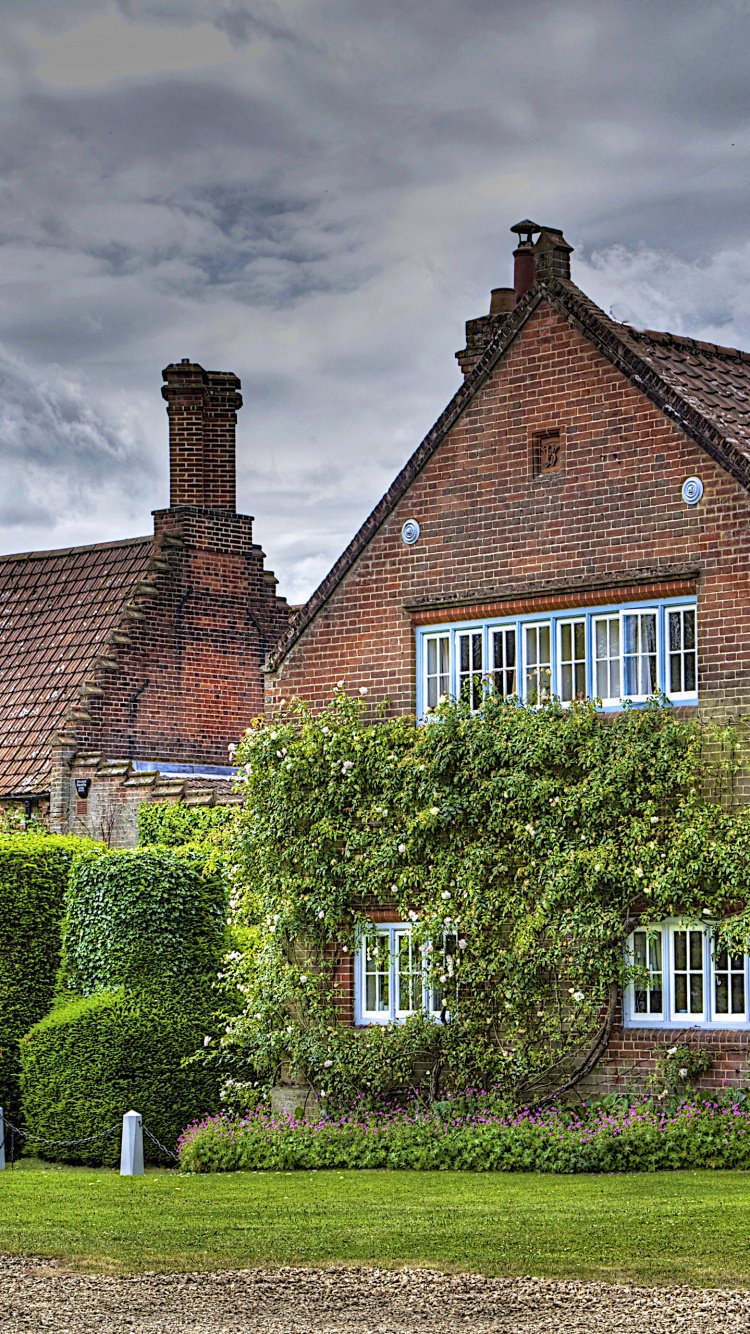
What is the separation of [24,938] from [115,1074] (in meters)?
2.51

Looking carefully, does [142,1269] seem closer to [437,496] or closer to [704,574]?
[704,574]

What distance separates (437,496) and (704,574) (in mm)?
3504

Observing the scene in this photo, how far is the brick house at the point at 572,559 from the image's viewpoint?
16.9m

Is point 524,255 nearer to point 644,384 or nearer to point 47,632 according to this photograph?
point 644,384

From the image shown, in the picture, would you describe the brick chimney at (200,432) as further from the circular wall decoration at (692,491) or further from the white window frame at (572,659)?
the circular wall decoration at (692,491)

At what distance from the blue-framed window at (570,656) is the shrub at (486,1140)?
3.95 meters

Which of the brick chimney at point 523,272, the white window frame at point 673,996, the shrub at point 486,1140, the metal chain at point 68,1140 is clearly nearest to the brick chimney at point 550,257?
the brick chimney at point 523,272

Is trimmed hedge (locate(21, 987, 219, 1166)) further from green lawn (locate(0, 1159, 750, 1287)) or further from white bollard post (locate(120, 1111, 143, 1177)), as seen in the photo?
green lawn (locate(0, 1159, 750, 1287))

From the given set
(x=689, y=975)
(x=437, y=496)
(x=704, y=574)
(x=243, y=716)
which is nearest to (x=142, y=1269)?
(x=689, y=975)

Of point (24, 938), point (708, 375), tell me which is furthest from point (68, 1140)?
point (708, 375)

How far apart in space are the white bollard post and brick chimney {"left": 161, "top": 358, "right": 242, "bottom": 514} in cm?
1504

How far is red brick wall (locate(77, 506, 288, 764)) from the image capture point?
2838 cm

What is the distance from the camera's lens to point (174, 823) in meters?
24.8

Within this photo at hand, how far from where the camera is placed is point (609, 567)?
703 inches
